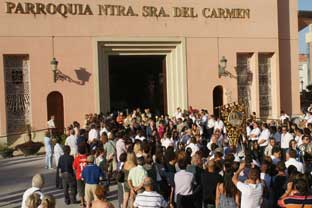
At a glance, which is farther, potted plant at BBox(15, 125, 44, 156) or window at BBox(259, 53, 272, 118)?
window at BBox(259, 53, 272, 118)

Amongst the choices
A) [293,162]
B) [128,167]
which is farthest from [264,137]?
[128,167]

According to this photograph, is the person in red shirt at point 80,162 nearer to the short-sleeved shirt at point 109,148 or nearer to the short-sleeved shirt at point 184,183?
the short-sleeved shirt at point 109,148

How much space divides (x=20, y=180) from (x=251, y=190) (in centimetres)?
894

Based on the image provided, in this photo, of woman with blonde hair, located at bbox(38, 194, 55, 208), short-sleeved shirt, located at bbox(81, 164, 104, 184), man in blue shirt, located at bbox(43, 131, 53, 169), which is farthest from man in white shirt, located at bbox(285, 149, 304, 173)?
man in blue shirt, located at bbox(43, 131, 53, 169)

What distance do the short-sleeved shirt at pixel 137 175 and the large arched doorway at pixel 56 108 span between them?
1281cm

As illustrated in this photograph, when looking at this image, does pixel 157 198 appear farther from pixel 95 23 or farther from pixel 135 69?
pixel 135 69

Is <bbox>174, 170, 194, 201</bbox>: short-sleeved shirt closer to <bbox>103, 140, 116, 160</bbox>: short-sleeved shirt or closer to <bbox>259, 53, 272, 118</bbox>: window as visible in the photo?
<bbox>103, 140, 116, 160</bbox>: short-sleeved shirt

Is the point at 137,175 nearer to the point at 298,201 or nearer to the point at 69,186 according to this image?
the point at 69,186

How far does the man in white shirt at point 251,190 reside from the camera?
24.5ft

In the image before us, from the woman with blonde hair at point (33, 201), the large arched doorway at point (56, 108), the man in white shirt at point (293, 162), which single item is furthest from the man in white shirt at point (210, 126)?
the woman with blonde hair at point (33, 201)

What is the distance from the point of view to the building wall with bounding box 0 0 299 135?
20.8m

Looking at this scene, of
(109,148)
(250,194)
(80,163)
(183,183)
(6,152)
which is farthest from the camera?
(6,152)

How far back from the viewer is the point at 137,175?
355 inches

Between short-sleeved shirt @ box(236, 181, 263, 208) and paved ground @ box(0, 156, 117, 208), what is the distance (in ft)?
15.3
